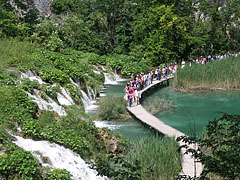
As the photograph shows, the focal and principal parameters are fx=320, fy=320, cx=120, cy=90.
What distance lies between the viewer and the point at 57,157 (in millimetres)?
9242

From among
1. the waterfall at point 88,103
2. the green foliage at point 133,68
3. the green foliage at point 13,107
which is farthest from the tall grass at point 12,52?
the green foliage at point 133,68

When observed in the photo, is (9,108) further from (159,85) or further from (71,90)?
(159,85)

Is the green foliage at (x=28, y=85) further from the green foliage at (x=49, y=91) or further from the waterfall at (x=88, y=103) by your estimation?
the waterfall at (x=88, y=103)

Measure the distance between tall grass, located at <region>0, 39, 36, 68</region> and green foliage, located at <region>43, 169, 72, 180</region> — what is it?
29.0 feet

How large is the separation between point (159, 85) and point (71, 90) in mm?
9582

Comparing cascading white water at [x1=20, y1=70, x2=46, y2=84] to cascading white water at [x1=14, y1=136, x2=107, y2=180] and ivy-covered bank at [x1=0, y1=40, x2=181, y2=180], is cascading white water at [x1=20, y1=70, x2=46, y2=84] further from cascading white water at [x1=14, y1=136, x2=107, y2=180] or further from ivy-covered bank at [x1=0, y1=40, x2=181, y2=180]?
cascading white water at [x1=14, y1=136, x2=107, y2=180]

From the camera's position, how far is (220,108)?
18.9m

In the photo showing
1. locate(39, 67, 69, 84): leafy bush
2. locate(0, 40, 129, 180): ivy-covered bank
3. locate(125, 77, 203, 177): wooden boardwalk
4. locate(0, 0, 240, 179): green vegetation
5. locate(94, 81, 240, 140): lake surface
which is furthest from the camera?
locate(39, 67, 69, 84): leafy bush

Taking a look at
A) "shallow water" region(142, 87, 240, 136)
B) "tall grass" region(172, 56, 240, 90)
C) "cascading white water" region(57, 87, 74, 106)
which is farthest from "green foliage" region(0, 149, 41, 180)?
"tall grass" region(172, 56, 240, 90)

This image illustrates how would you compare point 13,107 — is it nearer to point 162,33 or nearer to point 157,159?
point 157,159

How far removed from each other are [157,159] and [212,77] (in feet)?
48.1

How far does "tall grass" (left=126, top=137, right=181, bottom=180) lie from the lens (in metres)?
8.27

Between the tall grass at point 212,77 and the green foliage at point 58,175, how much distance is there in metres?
15.4

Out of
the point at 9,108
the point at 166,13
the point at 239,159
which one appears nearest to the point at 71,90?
the point at 9,108
